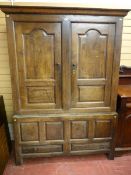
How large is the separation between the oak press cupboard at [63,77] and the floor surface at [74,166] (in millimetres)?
111

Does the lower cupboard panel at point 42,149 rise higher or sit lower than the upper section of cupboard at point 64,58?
lower

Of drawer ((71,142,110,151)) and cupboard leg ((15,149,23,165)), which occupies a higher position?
drawer ((71,142,110,151))

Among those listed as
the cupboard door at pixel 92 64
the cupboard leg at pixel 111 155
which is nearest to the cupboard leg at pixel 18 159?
the cupboard door at pixel 92 64

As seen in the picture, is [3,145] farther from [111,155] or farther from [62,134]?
[111,155]

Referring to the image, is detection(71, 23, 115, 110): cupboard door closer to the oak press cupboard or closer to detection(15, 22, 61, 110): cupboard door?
the oak press cupboard

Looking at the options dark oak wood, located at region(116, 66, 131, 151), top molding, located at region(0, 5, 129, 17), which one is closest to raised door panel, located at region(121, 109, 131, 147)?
dark oak wood, located at region(116, 66, 131, 151)

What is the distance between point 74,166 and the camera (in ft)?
6.64

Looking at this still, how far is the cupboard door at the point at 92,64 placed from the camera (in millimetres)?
1674

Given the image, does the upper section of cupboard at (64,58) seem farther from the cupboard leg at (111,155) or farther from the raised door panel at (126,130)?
the cupboard leg at (111,155)

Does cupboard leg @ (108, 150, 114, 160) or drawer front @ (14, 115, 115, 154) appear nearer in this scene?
drawer front @ (14, 115, 115, 154)

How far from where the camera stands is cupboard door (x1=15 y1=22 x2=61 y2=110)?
1638mm

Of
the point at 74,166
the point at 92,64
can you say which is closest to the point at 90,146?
the point at 74,166

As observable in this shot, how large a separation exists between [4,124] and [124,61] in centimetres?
181

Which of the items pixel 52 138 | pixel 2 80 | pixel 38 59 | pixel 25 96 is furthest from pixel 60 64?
pixel 2 80
